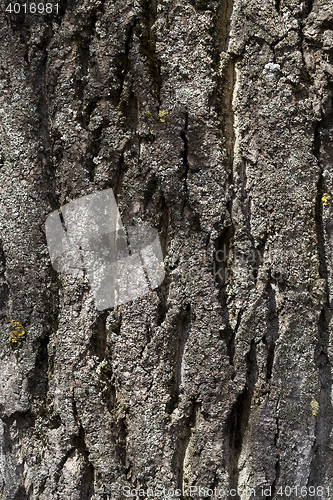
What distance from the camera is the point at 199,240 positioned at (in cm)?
111

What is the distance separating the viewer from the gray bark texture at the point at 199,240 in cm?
110

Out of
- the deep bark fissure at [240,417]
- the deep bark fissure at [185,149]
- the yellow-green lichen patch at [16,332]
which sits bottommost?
the deep bark fissure at [240,417]

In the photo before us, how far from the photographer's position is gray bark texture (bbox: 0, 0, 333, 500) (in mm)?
1096

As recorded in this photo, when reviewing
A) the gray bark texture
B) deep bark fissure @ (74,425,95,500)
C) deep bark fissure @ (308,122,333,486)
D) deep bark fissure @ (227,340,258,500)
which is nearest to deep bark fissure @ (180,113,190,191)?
the gray bark texture

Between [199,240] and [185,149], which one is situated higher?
[185,149]

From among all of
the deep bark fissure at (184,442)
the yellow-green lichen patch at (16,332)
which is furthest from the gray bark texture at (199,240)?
the yellow-green lichen patch at (16,332)

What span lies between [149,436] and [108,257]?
58 centimetres

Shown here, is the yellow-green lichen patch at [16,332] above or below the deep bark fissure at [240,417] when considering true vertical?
above

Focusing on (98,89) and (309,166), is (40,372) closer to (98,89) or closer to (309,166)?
(98,89)

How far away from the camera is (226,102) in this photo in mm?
1128

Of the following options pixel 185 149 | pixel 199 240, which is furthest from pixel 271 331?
pixel 185 149

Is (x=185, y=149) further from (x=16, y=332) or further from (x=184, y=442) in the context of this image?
(x=184, y=442)

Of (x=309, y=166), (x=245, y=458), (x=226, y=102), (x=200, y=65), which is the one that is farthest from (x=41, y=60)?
(x=245, y=458)

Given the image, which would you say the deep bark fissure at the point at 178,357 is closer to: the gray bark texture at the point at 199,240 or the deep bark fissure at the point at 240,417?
the gray bark texture at the point at 199,240
